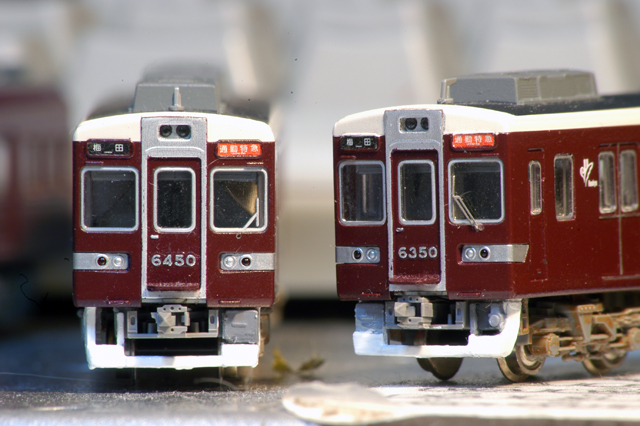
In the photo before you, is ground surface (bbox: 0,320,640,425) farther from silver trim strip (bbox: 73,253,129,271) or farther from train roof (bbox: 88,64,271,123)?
train roof (bbox: 88,64,271,123)

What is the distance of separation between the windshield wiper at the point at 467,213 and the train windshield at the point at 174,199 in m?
2.64

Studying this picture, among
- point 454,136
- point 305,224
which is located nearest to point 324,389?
point 454,136

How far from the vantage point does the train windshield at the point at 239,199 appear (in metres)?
8.70

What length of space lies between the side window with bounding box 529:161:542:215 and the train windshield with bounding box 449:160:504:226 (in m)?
0.38

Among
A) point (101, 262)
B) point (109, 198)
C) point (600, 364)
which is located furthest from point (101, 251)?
point (600, 364)

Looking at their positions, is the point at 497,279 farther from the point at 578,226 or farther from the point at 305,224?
the point at 305,224

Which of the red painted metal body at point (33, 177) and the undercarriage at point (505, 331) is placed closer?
the undercarriage at point (505, 331)

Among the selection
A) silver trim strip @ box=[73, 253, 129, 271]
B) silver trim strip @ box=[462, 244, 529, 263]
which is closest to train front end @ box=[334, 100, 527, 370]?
Answer: silver trim strip @ box=[462, 244, 529, 263]

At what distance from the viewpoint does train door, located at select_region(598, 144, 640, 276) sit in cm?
934

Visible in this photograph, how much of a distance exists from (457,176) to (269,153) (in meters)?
1.91

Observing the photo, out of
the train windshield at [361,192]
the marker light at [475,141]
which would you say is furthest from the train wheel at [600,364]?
the train windshield at [361,192]

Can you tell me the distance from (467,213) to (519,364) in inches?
70.6

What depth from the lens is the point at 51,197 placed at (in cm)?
1425

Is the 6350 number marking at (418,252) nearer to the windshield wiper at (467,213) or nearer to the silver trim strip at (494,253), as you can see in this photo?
the silver trim strip at (494,253)
